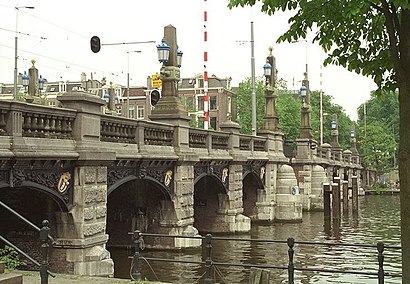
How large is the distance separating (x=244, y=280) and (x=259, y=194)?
17790mm

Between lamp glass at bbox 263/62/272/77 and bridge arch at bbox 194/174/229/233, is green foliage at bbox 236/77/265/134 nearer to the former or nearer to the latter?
lamp glass at bbox 263/62/272/77

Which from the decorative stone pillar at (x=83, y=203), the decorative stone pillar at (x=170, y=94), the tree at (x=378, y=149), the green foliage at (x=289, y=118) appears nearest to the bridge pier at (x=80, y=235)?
the decorative stone pillar at (x=83, y=203)

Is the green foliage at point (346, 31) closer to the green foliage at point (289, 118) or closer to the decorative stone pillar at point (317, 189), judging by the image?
the decorative stone pillar at point (317, 189)

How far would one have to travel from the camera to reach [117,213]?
2403 cm

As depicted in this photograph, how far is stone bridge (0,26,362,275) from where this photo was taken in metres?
13.6

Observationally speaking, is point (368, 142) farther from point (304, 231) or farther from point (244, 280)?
point (244, 280)

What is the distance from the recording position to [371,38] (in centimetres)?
924

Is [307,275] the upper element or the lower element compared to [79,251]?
lower

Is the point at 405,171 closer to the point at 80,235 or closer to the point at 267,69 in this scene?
the point at 80,235

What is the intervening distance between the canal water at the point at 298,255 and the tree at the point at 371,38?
900 centimetres

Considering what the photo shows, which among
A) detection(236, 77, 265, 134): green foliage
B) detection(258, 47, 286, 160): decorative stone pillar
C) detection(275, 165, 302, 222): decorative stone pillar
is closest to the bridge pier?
detection(258, 47, 286, 160): decorative stone pillar

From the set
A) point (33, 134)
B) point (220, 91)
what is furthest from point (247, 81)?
point (33, 134)

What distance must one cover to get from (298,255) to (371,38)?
1547cm

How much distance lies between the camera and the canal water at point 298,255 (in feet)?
62.1
